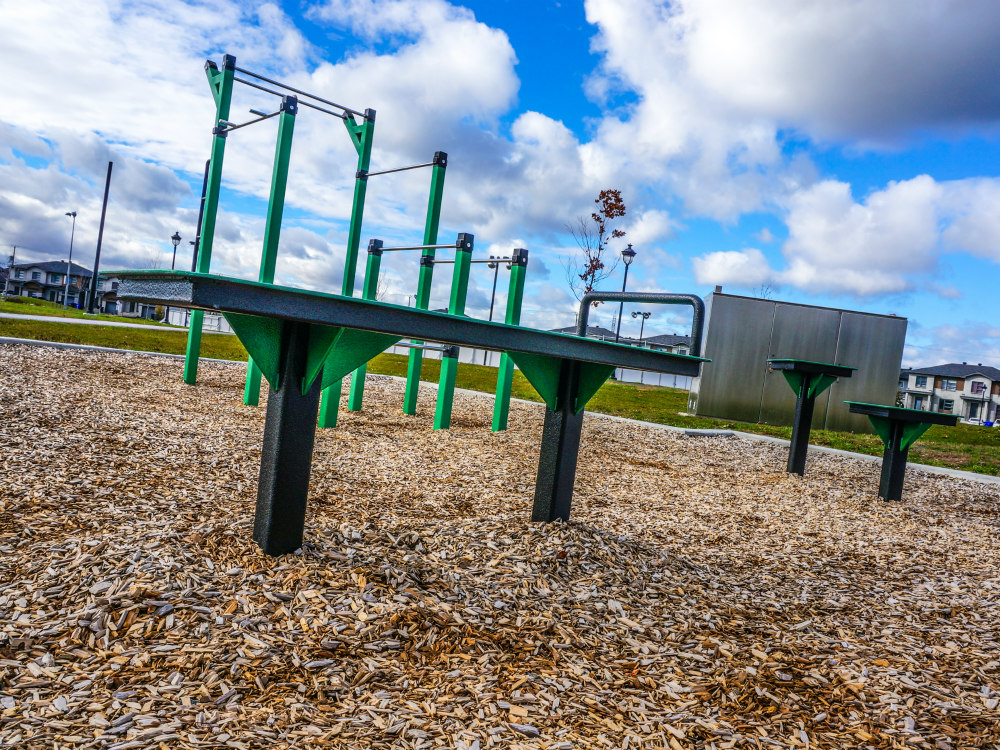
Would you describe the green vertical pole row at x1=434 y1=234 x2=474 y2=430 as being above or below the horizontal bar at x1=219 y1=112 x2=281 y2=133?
below

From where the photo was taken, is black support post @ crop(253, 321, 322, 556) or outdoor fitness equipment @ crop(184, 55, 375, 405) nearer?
black support post @ crop(253, 321, 322, 556)

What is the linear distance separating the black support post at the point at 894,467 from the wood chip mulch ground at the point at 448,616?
139 cm

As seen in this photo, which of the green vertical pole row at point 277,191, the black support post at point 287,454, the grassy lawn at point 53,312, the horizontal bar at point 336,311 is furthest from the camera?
the grassy lawn at point 53,312

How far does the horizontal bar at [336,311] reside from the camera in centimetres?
208

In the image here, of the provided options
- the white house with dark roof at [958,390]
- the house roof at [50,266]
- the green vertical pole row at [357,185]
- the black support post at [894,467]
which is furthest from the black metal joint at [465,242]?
the house roof at [50,266]

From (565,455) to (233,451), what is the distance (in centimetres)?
284

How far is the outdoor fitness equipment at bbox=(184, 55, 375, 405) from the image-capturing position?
22.5 ft

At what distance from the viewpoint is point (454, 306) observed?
767cm

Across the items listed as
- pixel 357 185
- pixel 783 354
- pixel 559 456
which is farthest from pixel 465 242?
pixel 783 354

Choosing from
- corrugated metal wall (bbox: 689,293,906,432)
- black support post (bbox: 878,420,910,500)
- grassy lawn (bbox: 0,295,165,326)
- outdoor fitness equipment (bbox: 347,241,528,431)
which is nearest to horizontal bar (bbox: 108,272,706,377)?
outdoor fitness equipment (bbox: 347,241,528,431)

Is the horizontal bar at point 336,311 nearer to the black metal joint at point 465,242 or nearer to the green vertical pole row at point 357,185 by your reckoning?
the black metal joint at point 465,242

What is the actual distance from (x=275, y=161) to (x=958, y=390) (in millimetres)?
67514

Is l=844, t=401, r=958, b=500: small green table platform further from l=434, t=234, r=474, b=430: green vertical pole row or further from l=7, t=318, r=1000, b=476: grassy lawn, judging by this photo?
l=434, t=234, r=474, b=430: green vertical pole row

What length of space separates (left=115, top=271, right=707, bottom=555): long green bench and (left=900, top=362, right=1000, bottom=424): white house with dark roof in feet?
201
